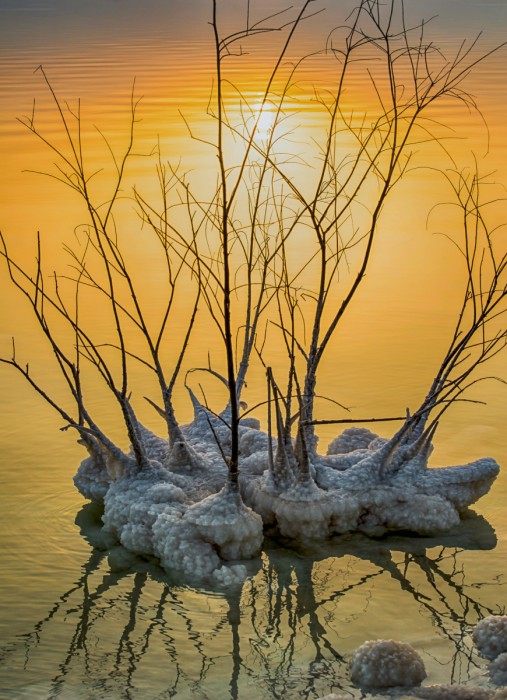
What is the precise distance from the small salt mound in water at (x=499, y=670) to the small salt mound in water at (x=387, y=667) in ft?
0.59

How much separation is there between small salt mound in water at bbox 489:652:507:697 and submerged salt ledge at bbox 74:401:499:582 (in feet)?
2.63

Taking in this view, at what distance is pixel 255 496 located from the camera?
12.2 ft

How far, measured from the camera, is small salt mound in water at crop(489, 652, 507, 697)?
2.91 meters

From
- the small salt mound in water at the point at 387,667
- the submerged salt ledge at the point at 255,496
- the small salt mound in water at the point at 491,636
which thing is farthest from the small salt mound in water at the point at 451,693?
the submerged salt ledge at the point at 255,496

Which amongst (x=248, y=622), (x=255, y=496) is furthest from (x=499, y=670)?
(x=255, y=496)

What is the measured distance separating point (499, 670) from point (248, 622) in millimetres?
724

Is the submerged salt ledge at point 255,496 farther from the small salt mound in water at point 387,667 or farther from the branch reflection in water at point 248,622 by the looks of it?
the small salt mound in water at point 387,667

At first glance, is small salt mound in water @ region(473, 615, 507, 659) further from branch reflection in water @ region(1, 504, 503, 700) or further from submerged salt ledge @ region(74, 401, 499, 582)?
submerged salt ledge @ region(74, 401, 499, 582)

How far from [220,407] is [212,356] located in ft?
2.01

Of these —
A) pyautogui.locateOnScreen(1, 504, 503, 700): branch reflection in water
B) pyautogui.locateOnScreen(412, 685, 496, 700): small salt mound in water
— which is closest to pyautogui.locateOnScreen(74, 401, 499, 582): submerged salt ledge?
pyautogui.locateOnScreen(1, 504, 503, 700): branch reflection in water

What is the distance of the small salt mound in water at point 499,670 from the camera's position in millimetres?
2908

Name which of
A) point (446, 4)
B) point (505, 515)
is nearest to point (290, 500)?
point (505, 515)

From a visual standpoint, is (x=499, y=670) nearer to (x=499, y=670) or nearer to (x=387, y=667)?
(x=499, y=670)

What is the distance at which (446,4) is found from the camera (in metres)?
28.1
